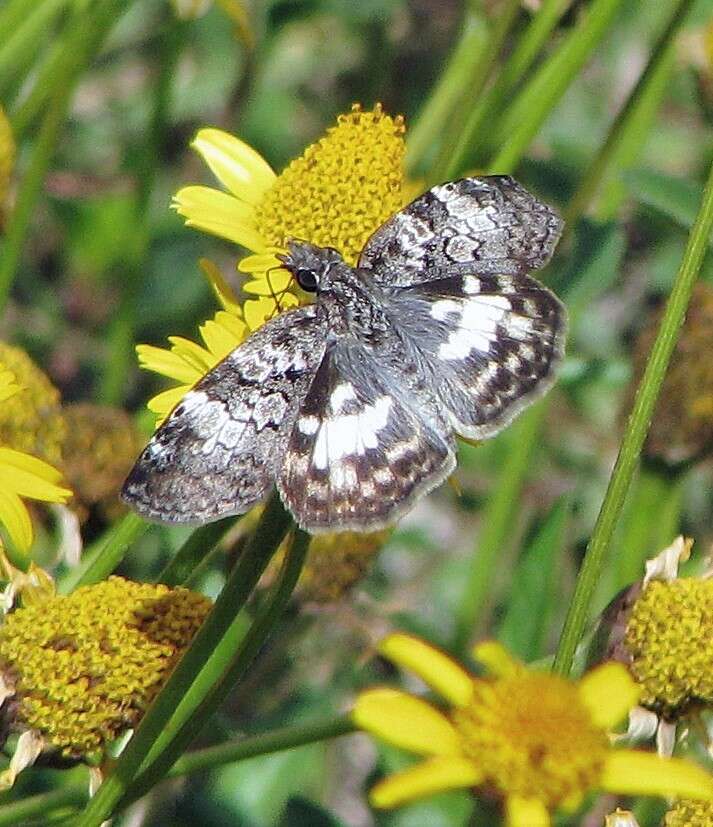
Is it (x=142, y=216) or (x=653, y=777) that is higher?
(x=653, y=777)

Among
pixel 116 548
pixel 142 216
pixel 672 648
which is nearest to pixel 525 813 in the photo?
pixel 672 648

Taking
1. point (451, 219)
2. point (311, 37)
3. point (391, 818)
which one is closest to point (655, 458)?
point (391, 818)

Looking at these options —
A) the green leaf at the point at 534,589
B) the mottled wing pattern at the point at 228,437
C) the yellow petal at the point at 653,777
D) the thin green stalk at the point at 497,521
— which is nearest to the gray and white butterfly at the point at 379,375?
the mottled wing pattern at the point at 228,437

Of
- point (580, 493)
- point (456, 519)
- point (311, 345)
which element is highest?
point (311, 345)

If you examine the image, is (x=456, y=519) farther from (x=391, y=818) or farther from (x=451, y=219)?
(x=451, y=219)

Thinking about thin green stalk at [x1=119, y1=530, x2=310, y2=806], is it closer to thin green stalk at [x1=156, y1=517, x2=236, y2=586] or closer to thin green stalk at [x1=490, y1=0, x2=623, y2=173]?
thin green stalk at [x1=156, y1=517, x2=236, y2=586]

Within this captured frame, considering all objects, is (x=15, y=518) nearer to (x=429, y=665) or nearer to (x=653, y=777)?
(x=429, y=665)
